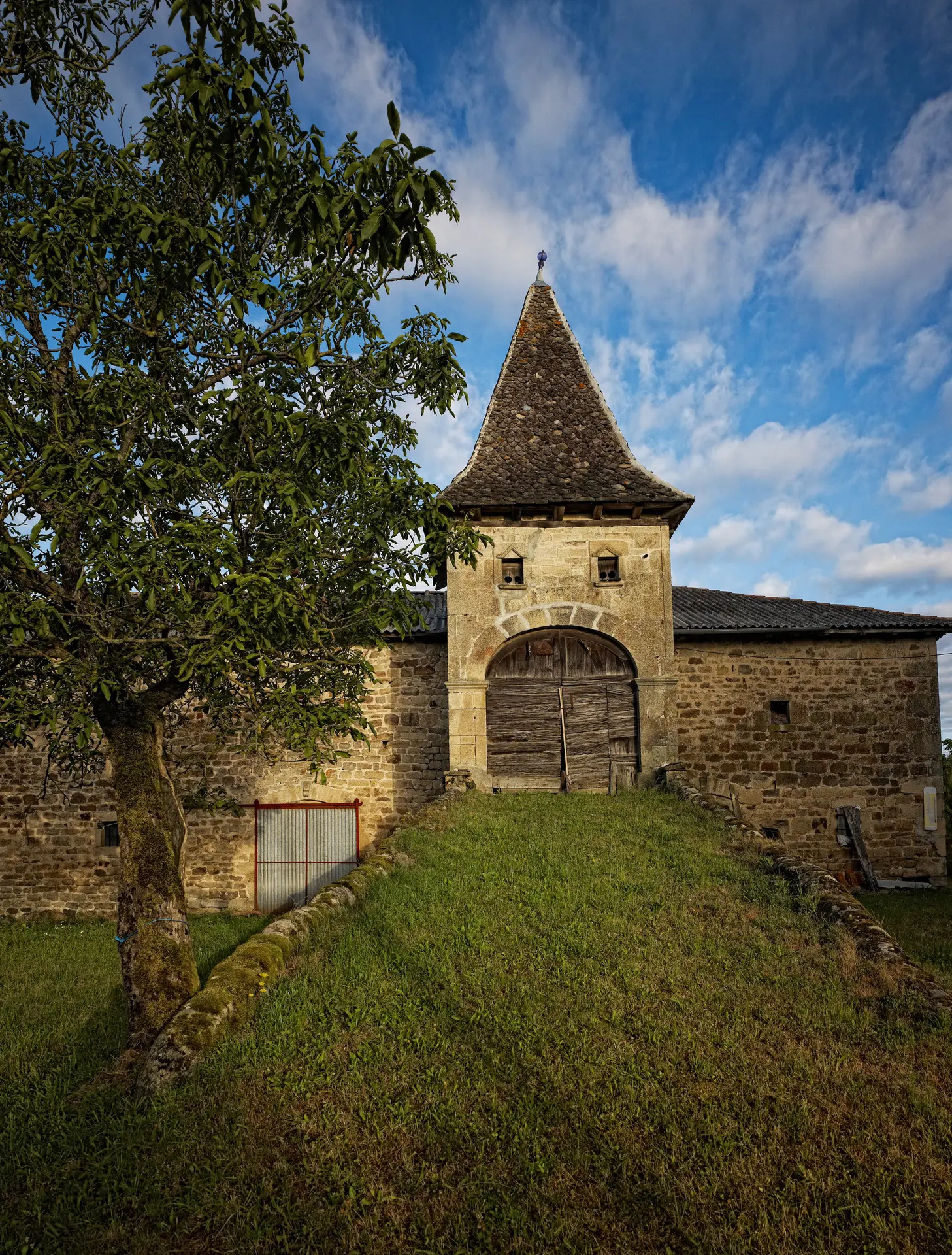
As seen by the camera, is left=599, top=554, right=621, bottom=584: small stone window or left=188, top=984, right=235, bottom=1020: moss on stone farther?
left=599, top=554, right=621, bottom=584: small stone window

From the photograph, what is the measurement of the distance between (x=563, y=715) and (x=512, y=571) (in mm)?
2678

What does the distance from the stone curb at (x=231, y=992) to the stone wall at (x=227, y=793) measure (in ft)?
16.3

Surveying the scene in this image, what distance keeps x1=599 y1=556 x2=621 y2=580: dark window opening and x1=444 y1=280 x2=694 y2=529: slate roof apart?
1.06 m

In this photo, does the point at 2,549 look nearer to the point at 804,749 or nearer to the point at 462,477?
the point at 462,477

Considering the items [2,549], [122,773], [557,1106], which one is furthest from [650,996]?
[2,549]

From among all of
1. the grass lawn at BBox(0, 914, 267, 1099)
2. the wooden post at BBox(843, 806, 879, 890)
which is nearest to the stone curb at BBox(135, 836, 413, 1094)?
the grass lawn at BBox(0, 914, 267, 1099)

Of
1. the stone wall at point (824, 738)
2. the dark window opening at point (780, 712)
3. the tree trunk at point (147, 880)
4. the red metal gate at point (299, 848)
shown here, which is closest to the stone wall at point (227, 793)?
the red metal gate at point (299, 848)

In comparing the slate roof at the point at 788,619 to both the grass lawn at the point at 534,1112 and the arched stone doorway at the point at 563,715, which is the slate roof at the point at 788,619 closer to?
the arched stone doorway at the point at 563,715

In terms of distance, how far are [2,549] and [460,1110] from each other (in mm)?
4548

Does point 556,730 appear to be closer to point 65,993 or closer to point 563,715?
point 563,715

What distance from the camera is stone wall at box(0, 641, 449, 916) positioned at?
12406 mm

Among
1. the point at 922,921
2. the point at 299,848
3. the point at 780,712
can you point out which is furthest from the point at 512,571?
the point at 922,921

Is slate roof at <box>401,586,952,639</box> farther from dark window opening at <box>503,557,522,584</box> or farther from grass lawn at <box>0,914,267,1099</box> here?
grass lawn at <box>0,914,267,1099</box>

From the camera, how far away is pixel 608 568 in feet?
38.3
